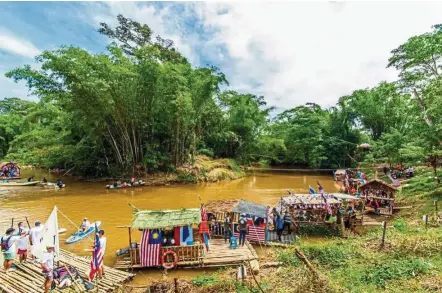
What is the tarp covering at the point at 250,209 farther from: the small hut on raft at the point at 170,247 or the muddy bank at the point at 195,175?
the muddy bank at the point at 195,175

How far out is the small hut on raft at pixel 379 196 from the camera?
17.1 m

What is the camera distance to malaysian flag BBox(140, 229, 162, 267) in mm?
10648

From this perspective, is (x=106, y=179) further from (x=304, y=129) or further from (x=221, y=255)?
(x=304, y=129)

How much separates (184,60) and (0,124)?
123ft

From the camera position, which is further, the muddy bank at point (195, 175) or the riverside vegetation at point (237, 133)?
the muddy bank at point (195, 175)

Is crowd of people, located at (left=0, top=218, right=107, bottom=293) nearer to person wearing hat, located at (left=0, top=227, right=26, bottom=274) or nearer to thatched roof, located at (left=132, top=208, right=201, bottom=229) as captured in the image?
person wearing hat, located at (left=0, top=227, right=26, bottom=274)

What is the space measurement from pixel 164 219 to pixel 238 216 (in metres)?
3.94

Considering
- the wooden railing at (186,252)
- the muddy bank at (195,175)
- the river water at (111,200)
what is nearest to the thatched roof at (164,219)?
the wooden railing at (186,252)

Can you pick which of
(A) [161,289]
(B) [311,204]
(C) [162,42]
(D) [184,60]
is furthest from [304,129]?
(A) [161,289]

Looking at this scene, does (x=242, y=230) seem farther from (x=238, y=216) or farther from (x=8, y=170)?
(x=8, y=170)

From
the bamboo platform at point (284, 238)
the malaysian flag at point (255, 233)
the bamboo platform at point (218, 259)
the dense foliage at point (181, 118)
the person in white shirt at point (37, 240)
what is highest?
the dense foliage at point (181, 118)

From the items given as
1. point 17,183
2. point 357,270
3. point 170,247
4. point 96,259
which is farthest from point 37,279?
point 17,183

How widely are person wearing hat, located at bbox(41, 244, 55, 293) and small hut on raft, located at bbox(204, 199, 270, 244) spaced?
657 cm

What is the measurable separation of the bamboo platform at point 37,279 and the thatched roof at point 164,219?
1691 mm
